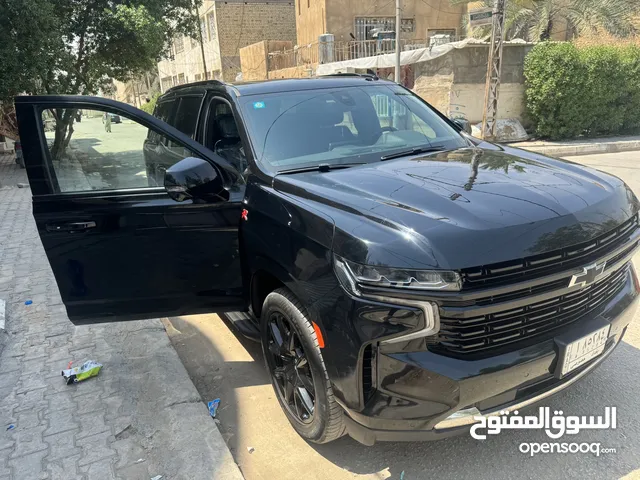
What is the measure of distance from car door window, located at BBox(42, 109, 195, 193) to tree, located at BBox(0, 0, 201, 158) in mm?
8334

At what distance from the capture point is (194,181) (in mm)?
2732

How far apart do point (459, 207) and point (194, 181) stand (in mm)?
1472

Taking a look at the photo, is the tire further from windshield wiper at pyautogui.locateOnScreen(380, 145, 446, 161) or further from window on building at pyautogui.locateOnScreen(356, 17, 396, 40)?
window on building at pyautogui.locateOnScreen(356, 17, 396, 40)

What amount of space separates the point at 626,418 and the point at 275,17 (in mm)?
34212

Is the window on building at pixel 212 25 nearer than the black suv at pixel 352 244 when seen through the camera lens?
No

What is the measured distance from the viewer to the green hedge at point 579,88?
12.6 m

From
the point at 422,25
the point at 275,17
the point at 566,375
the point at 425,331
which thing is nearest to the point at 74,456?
the point at 425,331

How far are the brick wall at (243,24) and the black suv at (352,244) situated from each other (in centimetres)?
3010

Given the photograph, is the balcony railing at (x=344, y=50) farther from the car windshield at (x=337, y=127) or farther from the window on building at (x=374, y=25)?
the car windshield at (x=337, y=127)

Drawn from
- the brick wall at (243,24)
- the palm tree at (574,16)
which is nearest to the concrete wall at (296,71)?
the palm tree at (574,16)

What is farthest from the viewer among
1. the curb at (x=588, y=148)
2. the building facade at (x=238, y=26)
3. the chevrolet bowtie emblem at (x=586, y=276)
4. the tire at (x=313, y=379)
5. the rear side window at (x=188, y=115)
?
the building facade at (x=238, y=26)

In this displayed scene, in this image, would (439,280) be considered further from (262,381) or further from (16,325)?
(16,325)

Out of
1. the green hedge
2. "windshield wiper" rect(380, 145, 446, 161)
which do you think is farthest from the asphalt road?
the green hedge

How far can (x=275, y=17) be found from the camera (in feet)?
107
